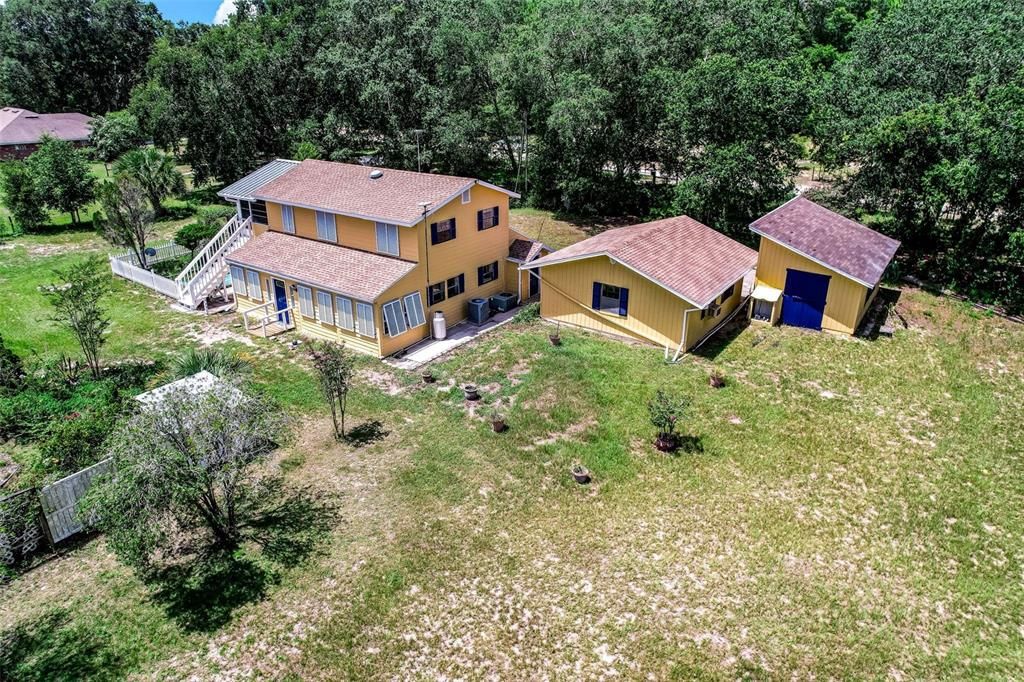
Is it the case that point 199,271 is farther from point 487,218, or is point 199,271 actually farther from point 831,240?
point 831,240

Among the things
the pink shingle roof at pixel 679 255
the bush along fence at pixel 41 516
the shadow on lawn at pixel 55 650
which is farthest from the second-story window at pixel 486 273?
the shadow on lawn at pixel 55 650

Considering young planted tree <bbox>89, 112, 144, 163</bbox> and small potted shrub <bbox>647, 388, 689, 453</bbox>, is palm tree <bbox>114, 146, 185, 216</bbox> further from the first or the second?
small potted shrub <bbox>647, 388, 689, 453</bbox>

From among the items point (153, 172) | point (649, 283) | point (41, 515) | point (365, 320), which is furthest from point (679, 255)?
point (153, 172)

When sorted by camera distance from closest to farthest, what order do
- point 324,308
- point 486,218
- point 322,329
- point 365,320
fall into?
point 365,320, point 324,308, point 322,329, point 486,218

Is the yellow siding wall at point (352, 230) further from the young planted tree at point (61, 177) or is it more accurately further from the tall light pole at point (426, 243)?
the young planted tree at point (61, 177)

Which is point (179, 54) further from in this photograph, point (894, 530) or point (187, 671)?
point (894, 530)

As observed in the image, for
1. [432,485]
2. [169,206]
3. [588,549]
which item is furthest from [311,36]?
[588,549]
